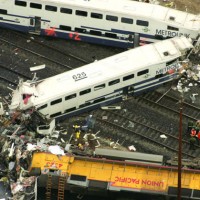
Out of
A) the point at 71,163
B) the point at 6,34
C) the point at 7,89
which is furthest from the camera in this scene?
the point at 6,34

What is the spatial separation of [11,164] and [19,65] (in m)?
8.99

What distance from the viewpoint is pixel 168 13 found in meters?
43.4

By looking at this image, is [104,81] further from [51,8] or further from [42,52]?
[51,8]

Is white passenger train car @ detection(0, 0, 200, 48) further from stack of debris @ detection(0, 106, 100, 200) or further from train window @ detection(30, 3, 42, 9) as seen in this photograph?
stack of debris @ detection(0, 106, 100, 200)

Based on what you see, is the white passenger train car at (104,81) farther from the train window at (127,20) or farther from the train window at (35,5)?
the train window at (35,5)

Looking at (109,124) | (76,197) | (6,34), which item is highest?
(6,34)

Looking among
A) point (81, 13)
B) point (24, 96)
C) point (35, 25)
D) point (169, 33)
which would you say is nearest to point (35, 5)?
point (35, 25)

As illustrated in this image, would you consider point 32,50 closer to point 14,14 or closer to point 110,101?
point 14,14

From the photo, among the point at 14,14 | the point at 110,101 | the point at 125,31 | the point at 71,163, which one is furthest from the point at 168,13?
the point at 71,163

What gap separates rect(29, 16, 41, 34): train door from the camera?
44406mm

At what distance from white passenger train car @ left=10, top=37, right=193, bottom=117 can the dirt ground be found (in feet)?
19.8

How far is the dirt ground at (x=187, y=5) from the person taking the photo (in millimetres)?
47438

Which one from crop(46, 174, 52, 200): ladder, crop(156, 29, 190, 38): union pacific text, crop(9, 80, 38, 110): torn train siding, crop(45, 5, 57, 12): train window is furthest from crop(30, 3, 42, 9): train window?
crop(46, 174, 52, 200): ladder

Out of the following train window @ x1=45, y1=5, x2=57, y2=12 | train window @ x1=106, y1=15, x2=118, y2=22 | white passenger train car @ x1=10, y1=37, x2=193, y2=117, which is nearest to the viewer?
white passenger train car @ x1=10, y1=37, x2=193, y2=117
